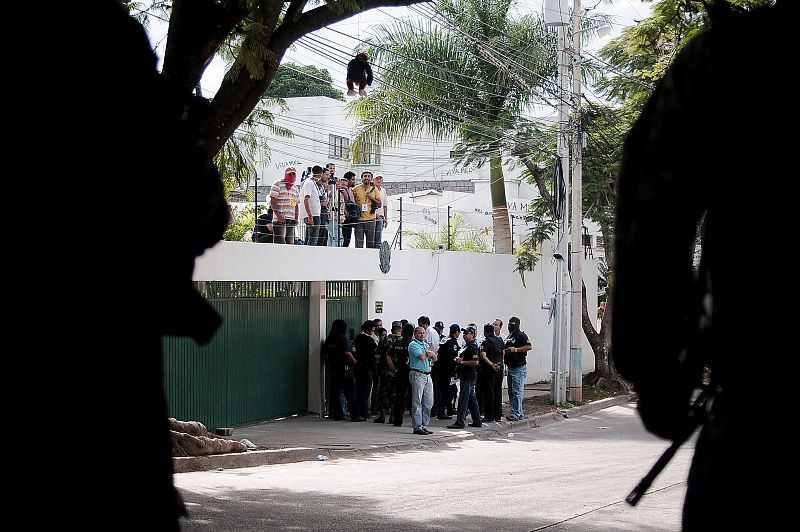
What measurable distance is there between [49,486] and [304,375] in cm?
2006

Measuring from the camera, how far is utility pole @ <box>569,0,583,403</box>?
78.7ft

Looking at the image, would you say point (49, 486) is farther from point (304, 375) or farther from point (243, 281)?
point (304, 375)

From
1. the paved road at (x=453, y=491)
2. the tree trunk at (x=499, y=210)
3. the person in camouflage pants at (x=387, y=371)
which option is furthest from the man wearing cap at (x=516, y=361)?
the tree trunk at (x=499, y=210)

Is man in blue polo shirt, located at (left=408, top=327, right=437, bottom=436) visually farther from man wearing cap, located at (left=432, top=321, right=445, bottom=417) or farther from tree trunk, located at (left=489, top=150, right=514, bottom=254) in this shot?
tree trunk, located at (left=489, top=150, right=514, bottom=254)

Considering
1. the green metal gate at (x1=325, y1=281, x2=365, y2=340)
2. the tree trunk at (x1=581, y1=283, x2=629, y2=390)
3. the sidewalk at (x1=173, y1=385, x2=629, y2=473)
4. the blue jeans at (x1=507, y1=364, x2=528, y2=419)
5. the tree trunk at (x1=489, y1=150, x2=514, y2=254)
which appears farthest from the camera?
the tree trunk at (x1=489, y1=150, x2=514, y2=254)

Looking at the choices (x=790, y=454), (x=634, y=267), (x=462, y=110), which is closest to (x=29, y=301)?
(x=634, y=267)

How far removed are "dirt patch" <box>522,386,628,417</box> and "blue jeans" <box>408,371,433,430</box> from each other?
12.9 feet

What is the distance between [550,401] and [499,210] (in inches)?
285

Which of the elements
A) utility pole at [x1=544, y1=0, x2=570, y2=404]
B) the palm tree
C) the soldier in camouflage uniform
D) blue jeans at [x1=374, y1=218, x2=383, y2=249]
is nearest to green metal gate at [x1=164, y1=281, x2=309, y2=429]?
blue jeans at [x1=374, y1=218, x2=383, y2=249]

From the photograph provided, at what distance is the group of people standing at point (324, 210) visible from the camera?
20578 millimetres

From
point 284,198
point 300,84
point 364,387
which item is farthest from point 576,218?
point 300,84

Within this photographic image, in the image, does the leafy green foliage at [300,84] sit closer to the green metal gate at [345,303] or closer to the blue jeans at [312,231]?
the green metal gate at [345,303]

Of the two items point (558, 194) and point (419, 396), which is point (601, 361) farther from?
point (419, 396)

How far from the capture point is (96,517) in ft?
6.40
